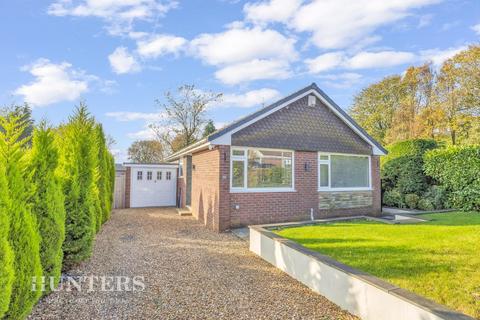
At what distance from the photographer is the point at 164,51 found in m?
11.8

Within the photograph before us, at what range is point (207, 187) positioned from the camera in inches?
400

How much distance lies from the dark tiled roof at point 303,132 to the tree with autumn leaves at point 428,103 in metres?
13.3

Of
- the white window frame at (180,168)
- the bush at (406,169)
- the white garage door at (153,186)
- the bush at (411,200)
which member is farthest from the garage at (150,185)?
the bush at (411,200)

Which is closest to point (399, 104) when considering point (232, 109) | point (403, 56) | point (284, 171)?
point (403, 56)

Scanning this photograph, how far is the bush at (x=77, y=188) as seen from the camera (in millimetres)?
5125

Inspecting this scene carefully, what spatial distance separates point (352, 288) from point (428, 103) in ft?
79.8

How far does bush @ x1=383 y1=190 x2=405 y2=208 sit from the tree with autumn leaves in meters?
9.68

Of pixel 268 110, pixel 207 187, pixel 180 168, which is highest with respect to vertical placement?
pixel 268 110

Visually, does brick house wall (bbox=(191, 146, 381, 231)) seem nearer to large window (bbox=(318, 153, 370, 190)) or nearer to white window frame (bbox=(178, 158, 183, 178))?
large window (bbox=(318, 153, 370, 190))

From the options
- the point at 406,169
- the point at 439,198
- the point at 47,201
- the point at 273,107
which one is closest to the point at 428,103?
the point at 406,169

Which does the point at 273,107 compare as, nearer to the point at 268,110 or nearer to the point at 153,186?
the point at 268,110

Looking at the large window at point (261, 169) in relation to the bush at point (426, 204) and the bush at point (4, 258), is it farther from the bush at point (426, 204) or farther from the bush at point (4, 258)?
the bush at point (426, 204)

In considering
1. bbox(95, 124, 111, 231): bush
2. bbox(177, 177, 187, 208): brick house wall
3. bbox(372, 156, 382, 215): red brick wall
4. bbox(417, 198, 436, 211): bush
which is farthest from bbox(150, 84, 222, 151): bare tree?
bbox(417, 198, 436, 211): bush

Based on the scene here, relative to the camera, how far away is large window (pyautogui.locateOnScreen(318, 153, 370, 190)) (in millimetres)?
10688
